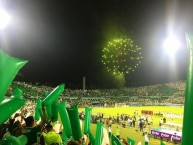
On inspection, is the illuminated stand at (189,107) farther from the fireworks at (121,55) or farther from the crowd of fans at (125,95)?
the fireworks at (121,55)

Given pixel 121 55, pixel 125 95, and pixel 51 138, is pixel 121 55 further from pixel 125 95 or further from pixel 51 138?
pixel 51 138

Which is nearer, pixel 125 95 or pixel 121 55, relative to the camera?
pixel 125 95

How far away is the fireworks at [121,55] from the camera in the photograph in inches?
2498

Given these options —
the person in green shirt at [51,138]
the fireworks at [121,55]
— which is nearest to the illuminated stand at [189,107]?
the person in green shirt at [51,138]

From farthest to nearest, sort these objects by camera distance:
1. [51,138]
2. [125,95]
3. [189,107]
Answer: [125,95]
[51,138]
[189,107]

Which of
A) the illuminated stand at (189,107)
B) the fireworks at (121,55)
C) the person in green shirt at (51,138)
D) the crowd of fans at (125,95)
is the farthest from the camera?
the fireworks at (121,55)

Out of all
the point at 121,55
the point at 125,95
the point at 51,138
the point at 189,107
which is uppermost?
the point at 121,55

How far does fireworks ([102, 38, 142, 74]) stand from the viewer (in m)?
63.4

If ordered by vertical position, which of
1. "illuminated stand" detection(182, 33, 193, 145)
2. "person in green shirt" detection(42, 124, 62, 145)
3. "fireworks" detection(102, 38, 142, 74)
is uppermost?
"fireworks" detection(102, 38, 142, 74)

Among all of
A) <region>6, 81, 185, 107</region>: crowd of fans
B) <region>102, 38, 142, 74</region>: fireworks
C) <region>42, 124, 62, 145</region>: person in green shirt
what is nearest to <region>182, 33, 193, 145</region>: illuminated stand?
<region>42, 124, 62, 145</region>: person in green shirt

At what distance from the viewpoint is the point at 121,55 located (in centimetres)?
6419

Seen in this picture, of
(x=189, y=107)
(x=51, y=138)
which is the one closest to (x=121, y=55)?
(x=51, y=138)

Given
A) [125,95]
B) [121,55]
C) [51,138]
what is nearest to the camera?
[51,138]

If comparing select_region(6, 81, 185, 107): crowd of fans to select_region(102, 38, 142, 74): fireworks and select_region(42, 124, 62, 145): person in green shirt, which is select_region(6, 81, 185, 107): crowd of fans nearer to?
select_region(102, 38, 142, 74): fireworks
